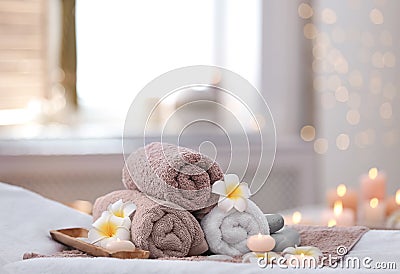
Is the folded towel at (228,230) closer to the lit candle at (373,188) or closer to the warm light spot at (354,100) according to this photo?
the lit candle at (373,188)

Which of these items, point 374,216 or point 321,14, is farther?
point 321,14

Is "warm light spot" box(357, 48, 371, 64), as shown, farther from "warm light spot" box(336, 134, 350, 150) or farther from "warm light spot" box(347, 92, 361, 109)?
"warm light spot" box(336, 134, 350, 150)

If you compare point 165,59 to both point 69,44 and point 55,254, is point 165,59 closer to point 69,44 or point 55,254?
point 69,44

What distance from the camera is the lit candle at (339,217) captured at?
1972 millimetres

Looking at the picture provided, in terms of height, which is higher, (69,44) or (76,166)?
(69,44)

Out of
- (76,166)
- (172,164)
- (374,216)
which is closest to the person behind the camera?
(172,164)

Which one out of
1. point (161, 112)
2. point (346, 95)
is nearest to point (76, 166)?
point (161, 112)

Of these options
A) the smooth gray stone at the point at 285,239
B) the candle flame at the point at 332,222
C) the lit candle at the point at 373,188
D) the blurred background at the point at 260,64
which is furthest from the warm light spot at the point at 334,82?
the smooth gray stone at the point at 285,239

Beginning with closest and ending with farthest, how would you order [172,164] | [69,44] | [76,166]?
1. [172,164]
2. [76,166]
3. [69,44]

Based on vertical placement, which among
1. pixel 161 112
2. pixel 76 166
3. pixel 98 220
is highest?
pixel 98 220

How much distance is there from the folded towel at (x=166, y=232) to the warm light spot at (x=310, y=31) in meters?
2.54

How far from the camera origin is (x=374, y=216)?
6.84ft

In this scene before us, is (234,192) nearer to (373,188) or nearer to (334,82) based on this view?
(373,188)

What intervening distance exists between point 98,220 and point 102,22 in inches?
95.2
